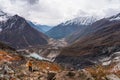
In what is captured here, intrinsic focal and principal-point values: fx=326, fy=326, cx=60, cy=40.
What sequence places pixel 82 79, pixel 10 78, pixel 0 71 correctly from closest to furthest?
pixel 82 79 < pixel 10 78 < pixel 0 71

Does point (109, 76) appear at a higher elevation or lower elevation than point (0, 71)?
lower

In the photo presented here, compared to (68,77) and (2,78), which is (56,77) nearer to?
(68,77)

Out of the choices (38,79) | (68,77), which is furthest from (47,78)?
(68,77)

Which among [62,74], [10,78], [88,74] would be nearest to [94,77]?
[88,74]

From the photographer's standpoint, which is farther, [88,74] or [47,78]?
[47,78]

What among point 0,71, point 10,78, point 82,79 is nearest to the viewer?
point 82,79

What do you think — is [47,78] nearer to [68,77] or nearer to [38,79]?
[38,79]

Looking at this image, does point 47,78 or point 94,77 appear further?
point 47,78
